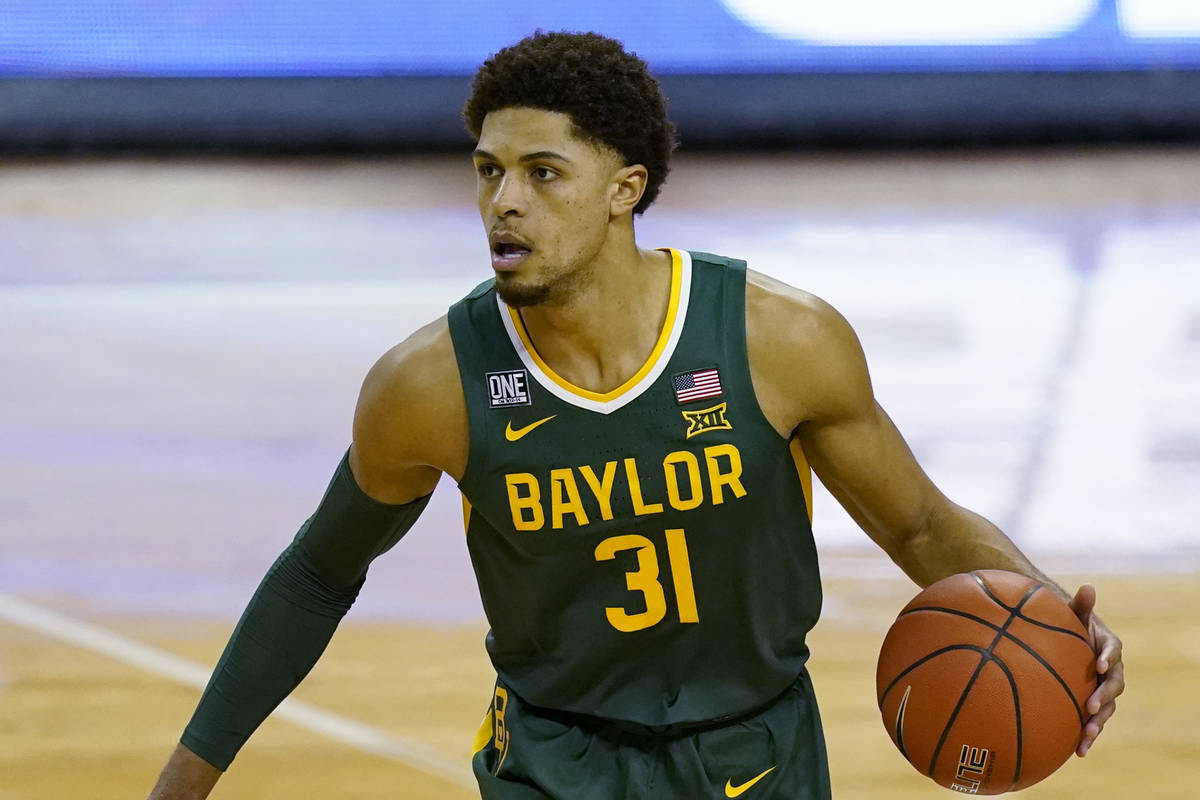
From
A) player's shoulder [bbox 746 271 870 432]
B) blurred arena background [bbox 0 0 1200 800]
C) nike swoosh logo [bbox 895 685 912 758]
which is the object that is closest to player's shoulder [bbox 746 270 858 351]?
player's shoulder [bbox 746 271 870 432]

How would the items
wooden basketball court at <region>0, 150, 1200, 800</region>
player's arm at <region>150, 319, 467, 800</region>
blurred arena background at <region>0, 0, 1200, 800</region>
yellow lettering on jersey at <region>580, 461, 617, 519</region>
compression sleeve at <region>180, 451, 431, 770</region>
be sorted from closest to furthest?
1. yellow lettering on jersey at <region>580, 461, 617, 519</region>
2. player's arm at <region>150, 319, 467, 800</region>
3. compression sleeve at <region>180, 451, 431, 770</region>
4. wooden basketball court at <region>0, 150, 1200, 800</region>
5. blurred arena background at <region>0, 0, 1200, 800</region>

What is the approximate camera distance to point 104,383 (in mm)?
6324

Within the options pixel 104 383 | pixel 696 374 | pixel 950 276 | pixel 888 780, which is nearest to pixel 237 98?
pixel 104 383

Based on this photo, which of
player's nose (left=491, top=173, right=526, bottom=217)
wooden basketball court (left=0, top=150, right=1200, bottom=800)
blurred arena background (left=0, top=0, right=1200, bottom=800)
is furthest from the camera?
blurred arena background (left=0, top=0, right=1200, bottom=800)

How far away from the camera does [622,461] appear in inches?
101

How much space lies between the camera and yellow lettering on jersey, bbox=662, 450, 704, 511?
2.56 m

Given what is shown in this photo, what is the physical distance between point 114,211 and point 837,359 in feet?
20.7

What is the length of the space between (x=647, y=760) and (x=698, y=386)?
0.70 meters

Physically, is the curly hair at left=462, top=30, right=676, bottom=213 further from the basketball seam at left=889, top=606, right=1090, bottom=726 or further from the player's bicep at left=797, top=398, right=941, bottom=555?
the basketball seam at left=889, top=606, right=1090, bottom=726

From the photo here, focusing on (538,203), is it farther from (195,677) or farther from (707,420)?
(195,677)

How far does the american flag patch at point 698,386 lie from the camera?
8.47 feet

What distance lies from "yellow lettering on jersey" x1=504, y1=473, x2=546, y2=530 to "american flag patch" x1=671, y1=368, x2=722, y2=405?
0.29 m

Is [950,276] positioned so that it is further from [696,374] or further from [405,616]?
[696,374]

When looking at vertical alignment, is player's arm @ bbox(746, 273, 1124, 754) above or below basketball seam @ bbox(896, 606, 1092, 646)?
above
